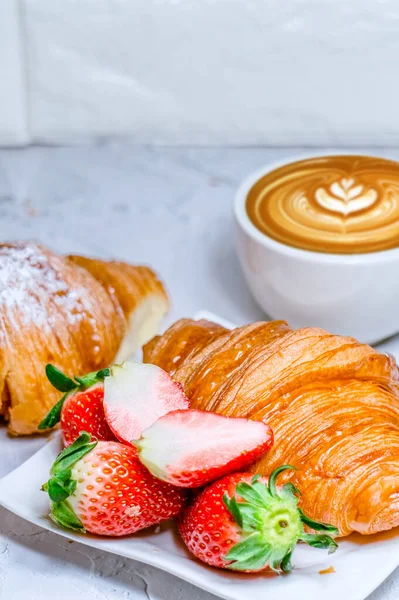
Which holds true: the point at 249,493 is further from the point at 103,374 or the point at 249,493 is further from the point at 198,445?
the point at 103,374

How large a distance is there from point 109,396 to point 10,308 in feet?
1.34

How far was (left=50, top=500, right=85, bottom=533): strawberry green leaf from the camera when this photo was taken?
108cm

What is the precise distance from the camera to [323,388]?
1210 mm

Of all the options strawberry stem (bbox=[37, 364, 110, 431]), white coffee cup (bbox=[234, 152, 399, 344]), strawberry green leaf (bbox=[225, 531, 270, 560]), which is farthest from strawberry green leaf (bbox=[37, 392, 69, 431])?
white coffee cup (bbox=[234, 152, 399, 344])

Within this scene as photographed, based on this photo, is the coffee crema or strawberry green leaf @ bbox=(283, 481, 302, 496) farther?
the coffee crema

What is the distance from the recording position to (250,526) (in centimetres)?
100

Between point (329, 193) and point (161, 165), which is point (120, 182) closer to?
point (161, 165)

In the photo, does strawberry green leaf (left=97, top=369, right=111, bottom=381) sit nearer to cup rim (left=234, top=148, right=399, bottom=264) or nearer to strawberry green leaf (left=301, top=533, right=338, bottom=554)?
strawberry green leaf (left=301, top=533, right=338, bottom=554)

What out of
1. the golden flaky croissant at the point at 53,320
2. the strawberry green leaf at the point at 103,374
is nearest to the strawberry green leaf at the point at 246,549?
the strawberry green leaf at the point at 103,374

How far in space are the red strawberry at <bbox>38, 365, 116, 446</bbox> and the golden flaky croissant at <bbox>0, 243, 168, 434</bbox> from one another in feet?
0.87

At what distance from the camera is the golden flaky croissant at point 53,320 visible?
146 cm

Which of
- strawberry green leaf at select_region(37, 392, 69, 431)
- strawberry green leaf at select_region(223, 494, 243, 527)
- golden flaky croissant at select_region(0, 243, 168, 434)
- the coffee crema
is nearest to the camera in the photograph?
strawberry green leaf at select_region(223, 494, 243, 527)

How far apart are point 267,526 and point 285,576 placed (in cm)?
11

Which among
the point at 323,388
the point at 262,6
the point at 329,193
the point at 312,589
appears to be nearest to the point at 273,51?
the point at 262,6
